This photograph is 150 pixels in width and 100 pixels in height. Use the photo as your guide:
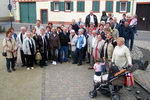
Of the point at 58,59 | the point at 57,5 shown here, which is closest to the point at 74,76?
the point at 58,59

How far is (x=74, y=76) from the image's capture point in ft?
31.8

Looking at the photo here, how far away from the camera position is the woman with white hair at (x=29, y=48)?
33.4 ft

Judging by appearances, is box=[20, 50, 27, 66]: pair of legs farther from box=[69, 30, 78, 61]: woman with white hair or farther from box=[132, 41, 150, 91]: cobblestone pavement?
box=[132, 41, 150, 91]: cobblestone pavement

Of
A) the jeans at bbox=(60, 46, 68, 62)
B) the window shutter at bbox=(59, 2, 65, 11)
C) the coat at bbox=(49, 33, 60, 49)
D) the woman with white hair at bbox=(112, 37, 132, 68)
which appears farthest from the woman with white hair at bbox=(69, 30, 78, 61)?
the window shutter at bbox=(59, 2, 65, 11)

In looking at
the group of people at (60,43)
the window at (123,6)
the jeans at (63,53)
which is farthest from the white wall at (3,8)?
the jeans at (63,53)

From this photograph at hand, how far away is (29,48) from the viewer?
10.3 meters

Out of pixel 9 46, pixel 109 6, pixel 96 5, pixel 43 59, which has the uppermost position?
pixel 96 5

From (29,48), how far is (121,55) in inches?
185

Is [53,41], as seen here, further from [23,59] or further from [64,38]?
[23,59]

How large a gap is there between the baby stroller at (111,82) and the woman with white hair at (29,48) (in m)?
4.04

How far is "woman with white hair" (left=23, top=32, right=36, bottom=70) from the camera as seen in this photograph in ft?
33.4

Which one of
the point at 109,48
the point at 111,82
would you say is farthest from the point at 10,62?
the point at 111,82

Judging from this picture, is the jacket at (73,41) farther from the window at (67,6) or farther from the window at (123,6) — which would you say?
the window at (67,6)

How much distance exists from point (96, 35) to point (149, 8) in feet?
52.6
